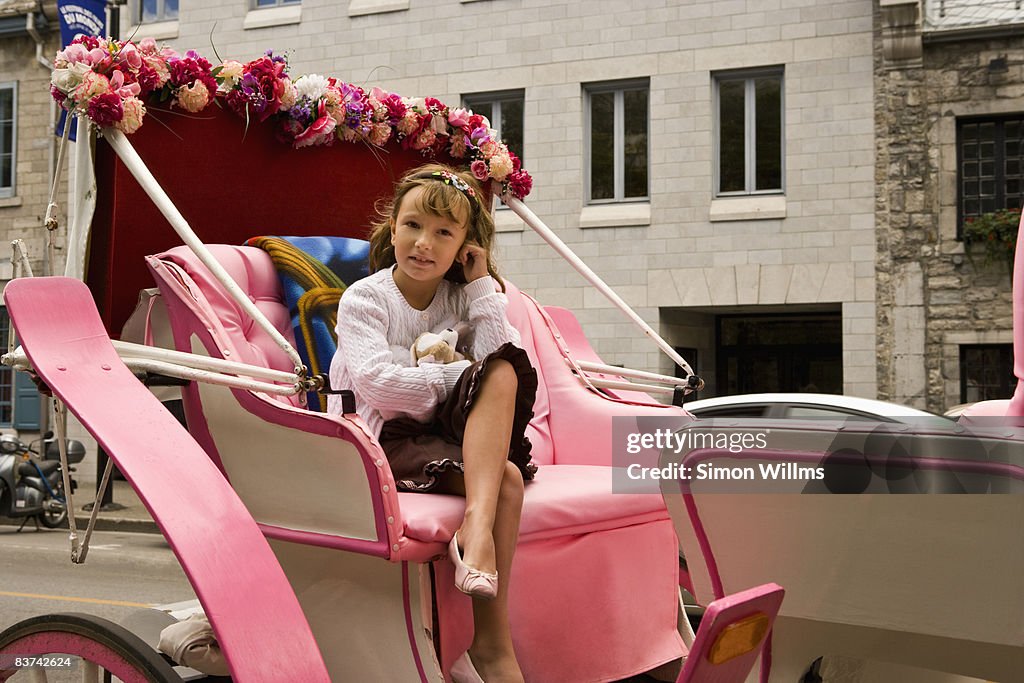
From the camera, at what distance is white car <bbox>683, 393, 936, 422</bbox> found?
5805mm

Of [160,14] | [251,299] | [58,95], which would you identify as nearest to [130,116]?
[58,95]

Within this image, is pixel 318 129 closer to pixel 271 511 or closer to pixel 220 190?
pixel 220 190

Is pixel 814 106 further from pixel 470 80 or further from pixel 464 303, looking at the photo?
pixel 464 303

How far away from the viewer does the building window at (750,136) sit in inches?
491

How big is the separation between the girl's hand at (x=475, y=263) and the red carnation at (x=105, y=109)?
3.09 ft

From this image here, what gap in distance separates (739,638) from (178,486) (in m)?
1.17

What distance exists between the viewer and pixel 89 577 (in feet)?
22.7

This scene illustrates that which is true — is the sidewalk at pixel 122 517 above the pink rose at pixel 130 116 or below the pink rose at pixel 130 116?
below

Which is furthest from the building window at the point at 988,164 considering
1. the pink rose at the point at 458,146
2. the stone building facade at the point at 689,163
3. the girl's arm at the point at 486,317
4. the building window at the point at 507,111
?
the girl's arm at the point at 486,317

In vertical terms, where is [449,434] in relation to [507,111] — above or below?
below

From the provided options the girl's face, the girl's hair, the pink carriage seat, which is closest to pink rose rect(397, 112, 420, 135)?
the girl's hair

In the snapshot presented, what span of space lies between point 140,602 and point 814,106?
365 inches

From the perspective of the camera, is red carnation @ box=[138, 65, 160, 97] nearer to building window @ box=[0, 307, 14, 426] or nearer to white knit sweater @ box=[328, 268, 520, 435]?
white knit sweater @ box=[328, 268, 520, 435]

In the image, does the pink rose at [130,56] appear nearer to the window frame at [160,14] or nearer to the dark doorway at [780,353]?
the dark doorway at [780,353]
